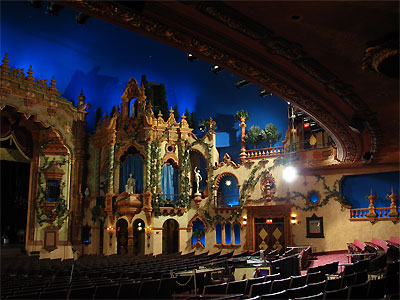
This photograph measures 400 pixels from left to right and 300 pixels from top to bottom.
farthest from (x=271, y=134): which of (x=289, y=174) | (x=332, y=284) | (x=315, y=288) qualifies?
(x=315, y=288)

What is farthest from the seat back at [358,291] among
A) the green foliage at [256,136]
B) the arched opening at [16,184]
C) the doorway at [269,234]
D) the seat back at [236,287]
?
the arched opening at [16,184]

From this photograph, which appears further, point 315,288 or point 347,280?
point 347,280

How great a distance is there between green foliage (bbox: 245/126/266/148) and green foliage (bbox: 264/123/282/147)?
296 mm

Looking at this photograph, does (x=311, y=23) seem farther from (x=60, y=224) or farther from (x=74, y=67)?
(x=74, y=67)

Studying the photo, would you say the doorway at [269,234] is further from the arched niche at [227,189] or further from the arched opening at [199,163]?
the arched opening at [199,163]

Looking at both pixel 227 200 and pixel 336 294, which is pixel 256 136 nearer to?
pixel 227 200

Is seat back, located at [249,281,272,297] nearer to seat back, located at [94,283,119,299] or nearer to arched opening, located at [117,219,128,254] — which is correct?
seat back, located at [94,283,119,299]

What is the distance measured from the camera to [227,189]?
29125 millimetres

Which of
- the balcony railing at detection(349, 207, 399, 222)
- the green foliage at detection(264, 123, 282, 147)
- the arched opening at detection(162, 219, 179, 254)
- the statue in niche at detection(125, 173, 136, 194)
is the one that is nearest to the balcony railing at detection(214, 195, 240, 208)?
the arched opening at detection(162, 219, 179, 254)

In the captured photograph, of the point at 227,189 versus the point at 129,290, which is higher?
the point at 227,189

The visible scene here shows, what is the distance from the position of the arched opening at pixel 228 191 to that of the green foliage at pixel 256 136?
113 inches

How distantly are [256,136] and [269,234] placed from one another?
6809 mm

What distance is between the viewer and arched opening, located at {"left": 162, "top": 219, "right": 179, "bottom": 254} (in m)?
29.1

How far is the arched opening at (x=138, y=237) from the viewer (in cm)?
2867
